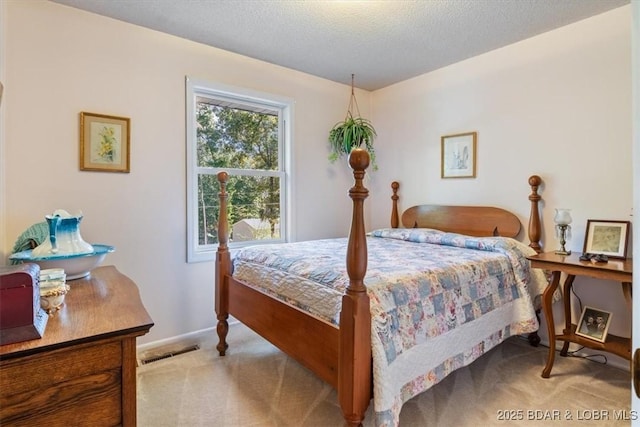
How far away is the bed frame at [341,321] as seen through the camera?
1.39 meters

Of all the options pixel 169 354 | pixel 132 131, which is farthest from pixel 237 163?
pixel 169 354

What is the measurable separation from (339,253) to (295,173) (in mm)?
1416

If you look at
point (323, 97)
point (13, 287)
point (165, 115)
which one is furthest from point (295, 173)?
point (13, 287)

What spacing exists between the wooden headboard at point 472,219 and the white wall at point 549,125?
84mm

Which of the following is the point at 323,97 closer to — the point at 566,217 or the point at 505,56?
the point at 505,56

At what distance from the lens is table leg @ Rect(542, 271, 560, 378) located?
217cm

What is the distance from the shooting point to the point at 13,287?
0.81m

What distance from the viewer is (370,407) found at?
6.03 feet

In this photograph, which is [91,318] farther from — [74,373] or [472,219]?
[472,219]

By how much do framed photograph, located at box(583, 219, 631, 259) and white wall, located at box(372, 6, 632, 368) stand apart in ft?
0.31

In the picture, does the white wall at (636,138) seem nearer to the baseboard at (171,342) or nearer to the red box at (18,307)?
the red box at (18,307)

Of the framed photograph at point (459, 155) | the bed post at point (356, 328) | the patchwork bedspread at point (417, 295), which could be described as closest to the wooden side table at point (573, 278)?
the patchwork bedspread at point (417, 295)

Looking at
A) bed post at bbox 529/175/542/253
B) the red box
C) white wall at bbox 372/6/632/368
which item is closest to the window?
white wall at bbox 372/6/632/368

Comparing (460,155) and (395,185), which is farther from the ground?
(460,155)
